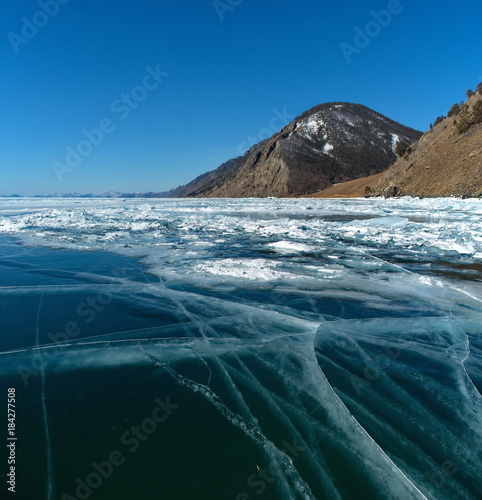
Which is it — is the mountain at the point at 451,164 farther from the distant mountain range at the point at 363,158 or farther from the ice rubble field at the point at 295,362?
the ice rubble field at the point at 295,362

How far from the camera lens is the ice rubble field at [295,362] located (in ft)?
6.86

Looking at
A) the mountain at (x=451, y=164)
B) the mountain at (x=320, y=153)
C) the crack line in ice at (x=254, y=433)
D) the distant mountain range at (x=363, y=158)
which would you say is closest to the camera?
the crack line in ice at (x=254, y=433)

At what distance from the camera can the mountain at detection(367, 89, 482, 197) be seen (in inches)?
1304

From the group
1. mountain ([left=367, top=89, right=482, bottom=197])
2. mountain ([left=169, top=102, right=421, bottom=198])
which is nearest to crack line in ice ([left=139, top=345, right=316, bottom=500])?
mountain ([left=367, top=89, right=482, bottom=197])

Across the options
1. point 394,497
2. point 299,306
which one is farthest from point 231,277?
point 394,497

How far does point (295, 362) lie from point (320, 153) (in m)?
140

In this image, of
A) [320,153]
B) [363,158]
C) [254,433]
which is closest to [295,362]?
[254,433]

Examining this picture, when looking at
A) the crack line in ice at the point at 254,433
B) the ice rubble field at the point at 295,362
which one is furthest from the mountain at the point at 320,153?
the crack line in ice at the point at 254,433

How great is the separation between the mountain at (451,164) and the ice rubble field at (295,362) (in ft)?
105

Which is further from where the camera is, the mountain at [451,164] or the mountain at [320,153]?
the mountain at [320,153]

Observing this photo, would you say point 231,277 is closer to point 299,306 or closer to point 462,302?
point 299,306

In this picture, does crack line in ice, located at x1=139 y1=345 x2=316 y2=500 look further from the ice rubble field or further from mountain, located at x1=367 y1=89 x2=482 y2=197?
mountain, located at x1=367 y1=89 x2=482 y2=197

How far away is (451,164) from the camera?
38.3 m

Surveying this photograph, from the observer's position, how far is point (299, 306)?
506cm
